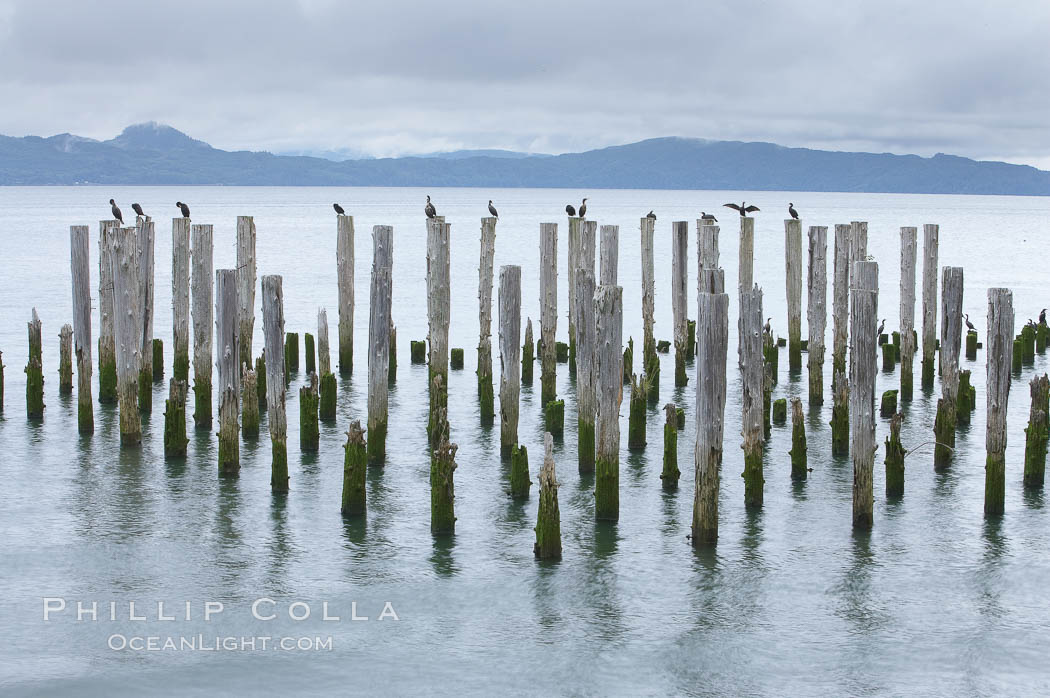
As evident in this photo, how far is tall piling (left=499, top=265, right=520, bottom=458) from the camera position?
14492 millimetres

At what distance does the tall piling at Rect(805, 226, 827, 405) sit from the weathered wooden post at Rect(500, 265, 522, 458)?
5046 mm

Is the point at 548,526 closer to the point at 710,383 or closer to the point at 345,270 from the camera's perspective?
the point at 710,383

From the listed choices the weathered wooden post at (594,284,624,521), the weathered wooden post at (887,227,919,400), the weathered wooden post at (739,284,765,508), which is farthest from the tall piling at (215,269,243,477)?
the weathered wooden post at (887,227,919,400)

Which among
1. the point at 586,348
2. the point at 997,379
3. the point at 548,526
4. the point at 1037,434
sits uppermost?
the point at 586,348

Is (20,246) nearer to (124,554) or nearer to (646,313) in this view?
(646,313)

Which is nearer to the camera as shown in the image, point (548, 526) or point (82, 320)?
point (548, 526)

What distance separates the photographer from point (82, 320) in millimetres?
16094

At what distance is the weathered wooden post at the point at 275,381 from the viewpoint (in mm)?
13188

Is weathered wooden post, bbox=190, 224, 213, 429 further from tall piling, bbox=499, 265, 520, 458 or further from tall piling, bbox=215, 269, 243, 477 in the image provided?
tall piling, bbox=499, 265, 520, 458

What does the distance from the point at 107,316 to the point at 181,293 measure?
90.7 inches

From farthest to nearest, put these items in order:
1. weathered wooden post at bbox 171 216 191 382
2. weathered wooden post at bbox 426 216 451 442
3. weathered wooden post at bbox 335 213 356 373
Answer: weathered wooden post at bbox 335 213 356 373 → weathered wooden post at bbox 171 216 191 382 → weathered wooden post at bbox 426 216 451 442

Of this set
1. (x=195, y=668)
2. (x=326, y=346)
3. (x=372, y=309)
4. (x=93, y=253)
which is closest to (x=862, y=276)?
(x=372, y=309)

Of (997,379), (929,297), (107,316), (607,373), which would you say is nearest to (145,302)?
(107,316)

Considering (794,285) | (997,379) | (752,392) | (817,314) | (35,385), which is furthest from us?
(794,285)
